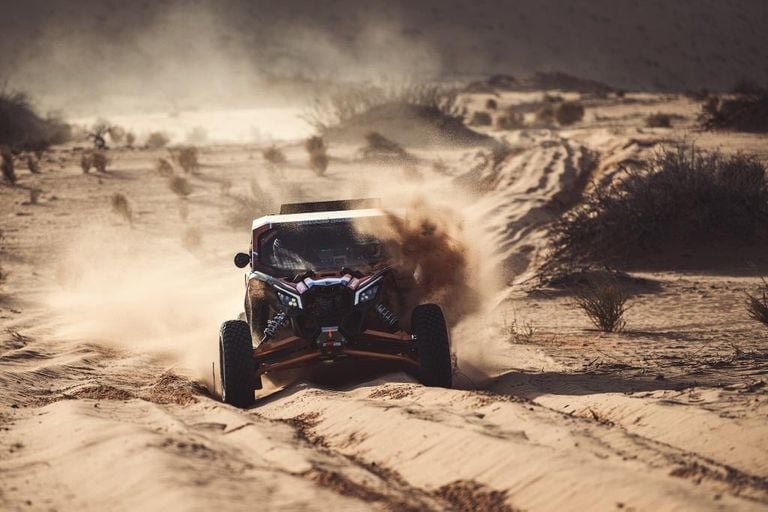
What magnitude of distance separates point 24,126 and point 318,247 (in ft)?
120

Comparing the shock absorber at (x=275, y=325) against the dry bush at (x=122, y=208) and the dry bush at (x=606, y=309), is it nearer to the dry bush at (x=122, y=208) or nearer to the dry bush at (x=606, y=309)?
the dry bush at (x=606, y=309)

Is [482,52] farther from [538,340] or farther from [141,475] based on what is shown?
[141,475]

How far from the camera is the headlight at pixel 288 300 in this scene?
1043cm

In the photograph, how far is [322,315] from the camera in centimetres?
1037

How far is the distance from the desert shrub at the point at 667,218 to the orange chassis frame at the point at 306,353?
9193 millimetres

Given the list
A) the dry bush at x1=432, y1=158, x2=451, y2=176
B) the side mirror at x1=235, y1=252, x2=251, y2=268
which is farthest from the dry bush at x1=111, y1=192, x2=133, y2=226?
the side mirror at x1=235, y1=252, x2=251, y2=268

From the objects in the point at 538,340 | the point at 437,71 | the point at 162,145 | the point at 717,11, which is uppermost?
the point at 717,11

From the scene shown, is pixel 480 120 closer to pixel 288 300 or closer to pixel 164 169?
pixel 164 169

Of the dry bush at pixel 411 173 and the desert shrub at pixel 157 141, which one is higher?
the desert shrub at pixel 157 141

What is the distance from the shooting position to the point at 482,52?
91.1m

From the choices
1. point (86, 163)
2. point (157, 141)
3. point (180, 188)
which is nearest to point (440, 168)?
point (180, 188)

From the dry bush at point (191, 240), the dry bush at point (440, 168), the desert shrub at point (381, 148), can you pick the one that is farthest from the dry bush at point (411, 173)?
the dry bush at point (191, 240)

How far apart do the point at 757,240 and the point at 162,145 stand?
2712cm

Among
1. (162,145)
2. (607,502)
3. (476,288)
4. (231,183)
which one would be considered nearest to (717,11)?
(162,145)
